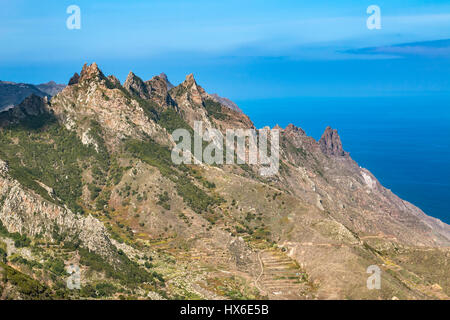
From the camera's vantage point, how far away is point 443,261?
14762cm

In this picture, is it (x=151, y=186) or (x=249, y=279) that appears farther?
(x=151, y=186)

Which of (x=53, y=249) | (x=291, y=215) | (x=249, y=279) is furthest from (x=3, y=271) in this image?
(x=291, y=215)

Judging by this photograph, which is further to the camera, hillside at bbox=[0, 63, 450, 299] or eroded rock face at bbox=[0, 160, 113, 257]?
eroded rock face at bbox=[0, 160, 113, 257]

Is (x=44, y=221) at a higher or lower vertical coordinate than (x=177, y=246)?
higher

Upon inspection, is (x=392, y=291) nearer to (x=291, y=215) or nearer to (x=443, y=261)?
(x=443, y=261)

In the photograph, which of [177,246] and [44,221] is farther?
[177,246]

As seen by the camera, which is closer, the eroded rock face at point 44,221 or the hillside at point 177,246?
the hillside at point 177,246

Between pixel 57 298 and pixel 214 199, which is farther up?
pixel 214 199

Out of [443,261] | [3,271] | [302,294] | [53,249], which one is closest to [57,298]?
[3,271]

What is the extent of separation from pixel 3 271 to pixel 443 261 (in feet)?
382

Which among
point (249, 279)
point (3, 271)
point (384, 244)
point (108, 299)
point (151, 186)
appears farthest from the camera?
point (151, 186)

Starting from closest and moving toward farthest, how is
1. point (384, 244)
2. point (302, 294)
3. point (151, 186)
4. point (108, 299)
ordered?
point (108, 299) → point (302, 294) → point (384, 244) → point (151, 186)

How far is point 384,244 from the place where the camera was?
170 metres

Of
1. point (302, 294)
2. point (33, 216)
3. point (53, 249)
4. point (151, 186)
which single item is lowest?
point (302, 294)
